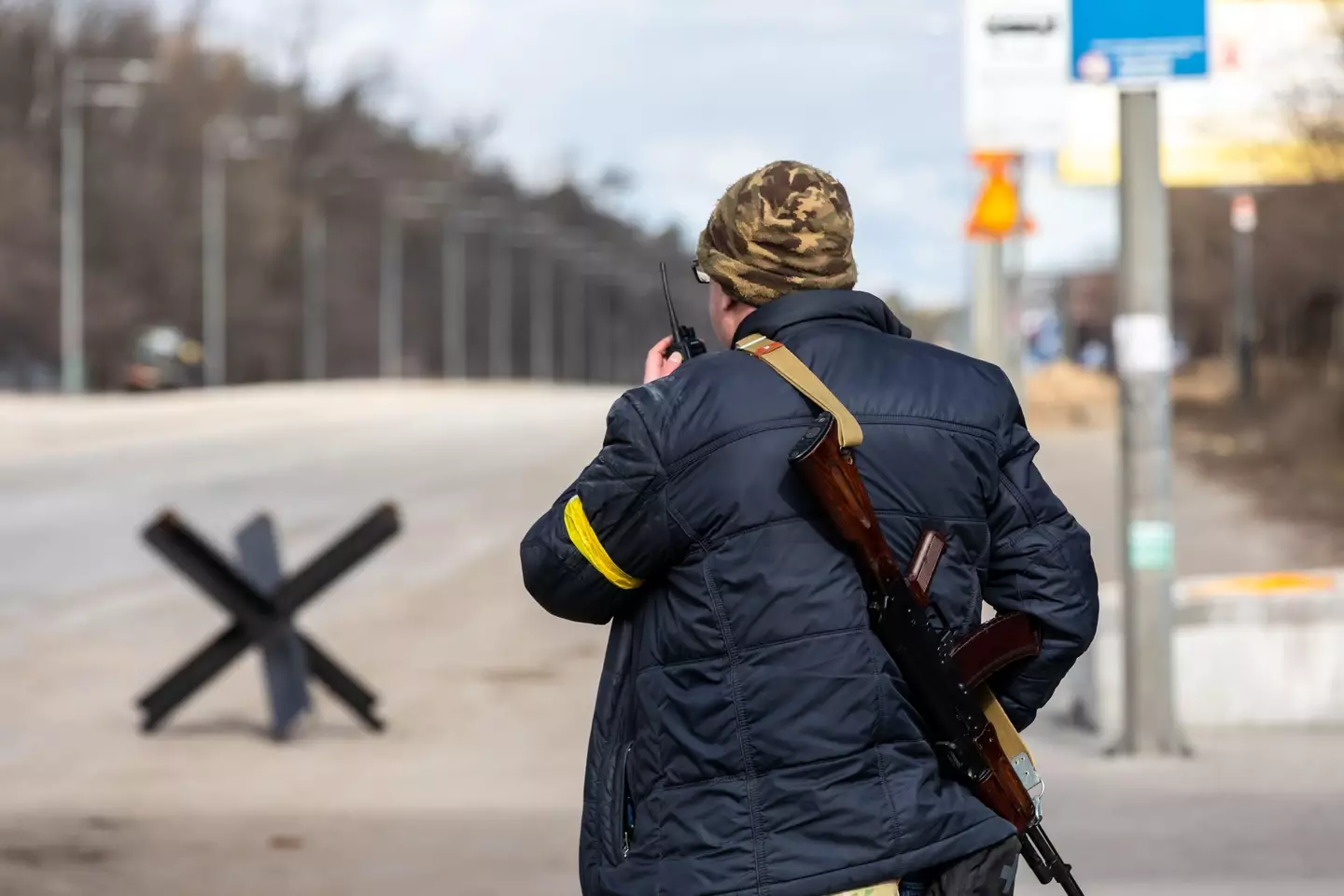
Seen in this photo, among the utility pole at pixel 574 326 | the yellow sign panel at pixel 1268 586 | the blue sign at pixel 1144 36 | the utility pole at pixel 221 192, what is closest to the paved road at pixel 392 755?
the yellow sign panel at pixel 1268 586

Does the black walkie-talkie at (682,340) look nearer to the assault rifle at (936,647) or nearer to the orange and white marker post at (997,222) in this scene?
the assault rifle at (936,647)

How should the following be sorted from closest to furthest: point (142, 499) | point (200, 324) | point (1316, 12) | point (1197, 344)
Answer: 1. point (142, 499)
2. point (1316, 12)
3. point (200, 324)
4. point (1197, 344)

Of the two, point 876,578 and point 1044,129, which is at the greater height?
point 1044,129

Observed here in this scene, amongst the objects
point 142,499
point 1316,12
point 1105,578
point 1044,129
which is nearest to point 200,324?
point 1316,12

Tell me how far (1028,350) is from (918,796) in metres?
52.7

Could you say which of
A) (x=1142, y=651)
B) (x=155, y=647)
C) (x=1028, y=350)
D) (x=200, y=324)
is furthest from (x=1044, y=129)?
(x=200, y=324)

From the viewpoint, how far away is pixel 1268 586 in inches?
421

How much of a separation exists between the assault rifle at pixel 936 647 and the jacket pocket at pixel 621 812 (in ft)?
1.27

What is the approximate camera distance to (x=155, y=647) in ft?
47.6

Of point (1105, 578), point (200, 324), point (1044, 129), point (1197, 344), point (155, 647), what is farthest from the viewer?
point (1197, 344)

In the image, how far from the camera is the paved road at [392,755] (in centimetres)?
776

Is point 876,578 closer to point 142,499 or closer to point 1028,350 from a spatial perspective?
point 142,499

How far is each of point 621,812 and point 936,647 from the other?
1.56 feet

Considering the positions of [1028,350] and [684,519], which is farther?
[1028,350]
